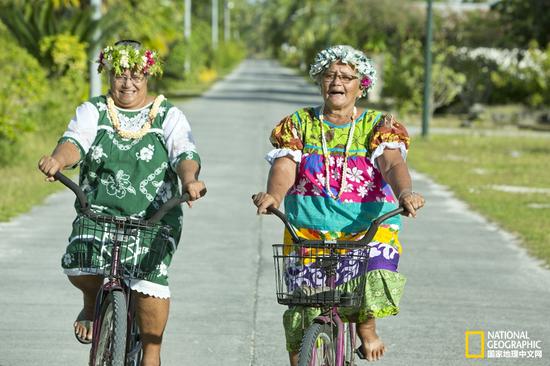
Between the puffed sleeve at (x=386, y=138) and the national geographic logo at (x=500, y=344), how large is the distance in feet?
7.32

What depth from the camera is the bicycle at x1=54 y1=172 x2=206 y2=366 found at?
503 cm

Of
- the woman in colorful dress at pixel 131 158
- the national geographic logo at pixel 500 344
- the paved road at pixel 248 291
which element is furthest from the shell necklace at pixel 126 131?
the national geographic logo at pixel 500 344

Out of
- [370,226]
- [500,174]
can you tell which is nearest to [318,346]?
[370,226]

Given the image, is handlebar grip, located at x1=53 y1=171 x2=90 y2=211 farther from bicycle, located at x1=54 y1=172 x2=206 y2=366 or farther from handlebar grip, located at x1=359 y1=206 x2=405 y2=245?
handlebar grip, located at x1=359 y1=206 x2=405 y2=245

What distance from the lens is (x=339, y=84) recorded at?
5227 mm

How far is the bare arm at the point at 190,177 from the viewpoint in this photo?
5070mm

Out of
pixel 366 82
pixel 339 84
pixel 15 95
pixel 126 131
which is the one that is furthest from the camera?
pixel 15 95

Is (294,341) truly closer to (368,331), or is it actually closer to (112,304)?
A: (368,331)

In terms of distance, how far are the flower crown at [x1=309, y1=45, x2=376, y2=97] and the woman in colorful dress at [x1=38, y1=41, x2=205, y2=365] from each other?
2.23 ft

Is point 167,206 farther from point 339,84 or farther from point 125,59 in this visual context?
point 339,84

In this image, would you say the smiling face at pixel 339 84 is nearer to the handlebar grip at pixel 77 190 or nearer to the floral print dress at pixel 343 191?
the floral print dress at pixel 343 191

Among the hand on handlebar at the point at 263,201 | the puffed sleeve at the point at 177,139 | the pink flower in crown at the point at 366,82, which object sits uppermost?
the pink flower in crown at the point at 366,82

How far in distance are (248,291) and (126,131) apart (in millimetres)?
3480

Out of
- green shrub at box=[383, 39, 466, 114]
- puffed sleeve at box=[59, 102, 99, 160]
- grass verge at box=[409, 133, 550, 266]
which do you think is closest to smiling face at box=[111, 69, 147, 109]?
puffed sleeve at box=[59, 102, 99, 160]
